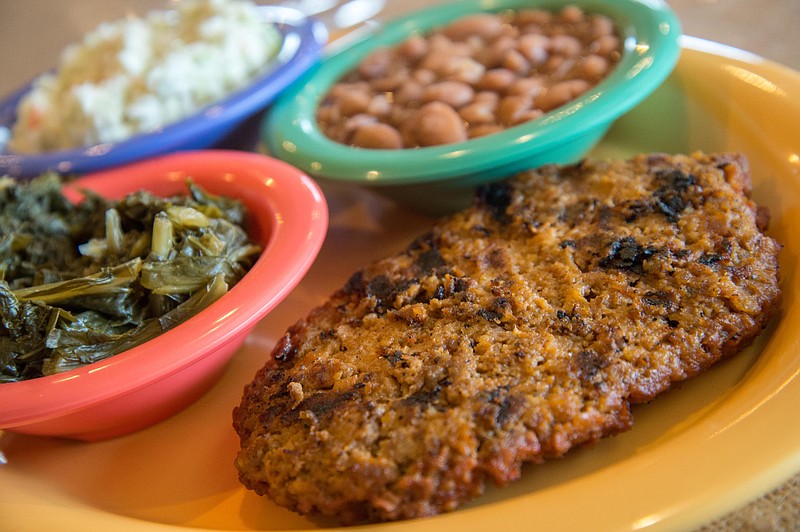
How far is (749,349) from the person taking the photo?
178 centimetres

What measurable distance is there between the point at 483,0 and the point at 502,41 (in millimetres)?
523

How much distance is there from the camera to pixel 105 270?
77.7 inches

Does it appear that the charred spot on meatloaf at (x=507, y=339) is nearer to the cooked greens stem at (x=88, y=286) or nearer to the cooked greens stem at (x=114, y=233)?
the cooked greens stem at (x=88, y=286)

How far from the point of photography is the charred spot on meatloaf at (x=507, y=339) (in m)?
1.47

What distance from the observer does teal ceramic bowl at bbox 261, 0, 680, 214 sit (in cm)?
232

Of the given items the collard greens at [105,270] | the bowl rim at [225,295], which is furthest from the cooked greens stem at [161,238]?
the bowl rim at [225,295]

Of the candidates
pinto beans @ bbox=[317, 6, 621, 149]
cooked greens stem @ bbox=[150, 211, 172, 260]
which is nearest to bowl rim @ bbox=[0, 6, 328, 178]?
pinto beans @ bbox=[317, 6, 621, 149]

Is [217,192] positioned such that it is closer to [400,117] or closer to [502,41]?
[400,117]

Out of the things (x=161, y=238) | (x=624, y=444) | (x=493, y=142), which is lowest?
(x=624, y=444)

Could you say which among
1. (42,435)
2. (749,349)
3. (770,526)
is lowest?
(42,435)

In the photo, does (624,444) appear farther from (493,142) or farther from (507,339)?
(493,142)

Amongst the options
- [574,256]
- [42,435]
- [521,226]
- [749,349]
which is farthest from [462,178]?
[42,435]

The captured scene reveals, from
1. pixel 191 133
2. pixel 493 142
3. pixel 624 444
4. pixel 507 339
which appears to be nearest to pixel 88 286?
pixel 191 133

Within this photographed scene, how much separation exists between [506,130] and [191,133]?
1434 millimetres
